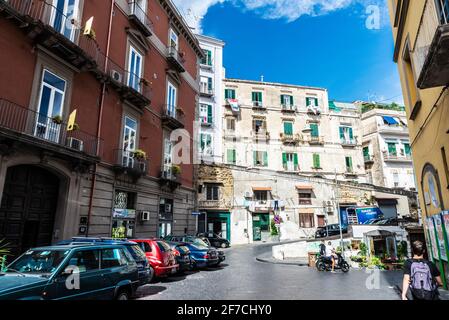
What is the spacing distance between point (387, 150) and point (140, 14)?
33546mm

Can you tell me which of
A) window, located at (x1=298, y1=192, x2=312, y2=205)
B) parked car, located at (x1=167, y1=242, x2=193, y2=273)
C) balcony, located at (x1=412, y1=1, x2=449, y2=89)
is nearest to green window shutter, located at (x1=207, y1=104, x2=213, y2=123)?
window, located at (x1=298, y1=192, x2=312, y2=205)

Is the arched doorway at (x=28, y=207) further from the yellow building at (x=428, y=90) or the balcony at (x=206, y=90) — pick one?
the balcony at (x=206, y=90)

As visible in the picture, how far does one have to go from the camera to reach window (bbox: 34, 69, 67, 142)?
11.7 metres

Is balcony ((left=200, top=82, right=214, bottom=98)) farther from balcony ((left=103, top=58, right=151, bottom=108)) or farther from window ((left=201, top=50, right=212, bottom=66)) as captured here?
balcony ((left=103, top=58, right=151, bottom=108))

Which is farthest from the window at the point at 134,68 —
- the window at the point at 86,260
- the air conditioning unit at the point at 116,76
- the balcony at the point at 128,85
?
the window at the point at 86,260

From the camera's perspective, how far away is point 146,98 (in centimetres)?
1797

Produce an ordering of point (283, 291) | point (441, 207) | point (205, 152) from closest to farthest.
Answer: point (441, 207) < point (283, 291) < point (205, 152)

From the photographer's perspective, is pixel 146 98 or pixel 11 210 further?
pixel 146 98

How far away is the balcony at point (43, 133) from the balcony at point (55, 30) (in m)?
2.98

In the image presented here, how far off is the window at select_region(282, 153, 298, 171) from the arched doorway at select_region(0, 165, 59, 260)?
28.1m

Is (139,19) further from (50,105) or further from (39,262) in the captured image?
(39,262)

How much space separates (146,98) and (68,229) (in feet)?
28.8

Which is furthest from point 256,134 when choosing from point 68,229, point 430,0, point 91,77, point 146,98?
point 430,0
